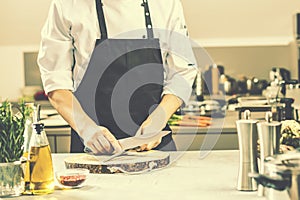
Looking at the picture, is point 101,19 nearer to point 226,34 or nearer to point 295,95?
point 295,95

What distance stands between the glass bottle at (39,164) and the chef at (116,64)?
38 cm

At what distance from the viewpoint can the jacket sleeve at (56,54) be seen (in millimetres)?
2244

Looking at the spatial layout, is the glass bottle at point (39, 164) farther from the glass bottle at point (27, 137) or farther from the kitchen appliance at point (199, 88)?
the kitchen appliance at point (199, 88)

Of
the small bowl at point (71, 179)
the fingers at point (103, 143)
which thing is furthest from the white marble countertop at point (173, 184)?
the fingers at point (103, 143)

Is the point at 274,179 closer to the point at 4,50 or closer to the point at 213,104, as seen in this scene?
the point at 213,104

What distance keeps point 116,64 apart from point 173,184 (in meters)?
0.79

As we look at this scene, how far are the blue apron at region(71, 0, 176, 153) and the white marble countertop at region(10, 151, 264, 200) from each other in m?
0.38

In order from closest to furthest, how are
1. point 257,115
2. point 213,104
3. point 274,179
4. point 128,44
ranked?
point 274,179 < point 128,44 < point 257,115 < point 213,104

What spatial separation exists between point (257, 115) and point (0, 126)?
1712 mm

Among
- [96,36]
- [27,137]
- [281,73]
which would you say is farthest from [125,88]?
[281,73]

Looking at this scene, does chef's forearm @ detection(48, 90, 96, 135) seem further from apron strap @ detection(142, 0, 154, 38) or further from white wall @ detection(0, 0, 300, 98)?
white wall @ detection(0, 0, 300, 98)

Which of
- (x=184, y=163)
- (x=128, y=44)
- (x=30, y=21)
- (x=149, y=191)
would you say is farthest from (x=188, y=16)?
(x=149, y=191)

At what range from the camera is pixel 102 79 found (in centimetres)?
245

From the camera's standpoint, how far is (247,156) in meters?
1.71
